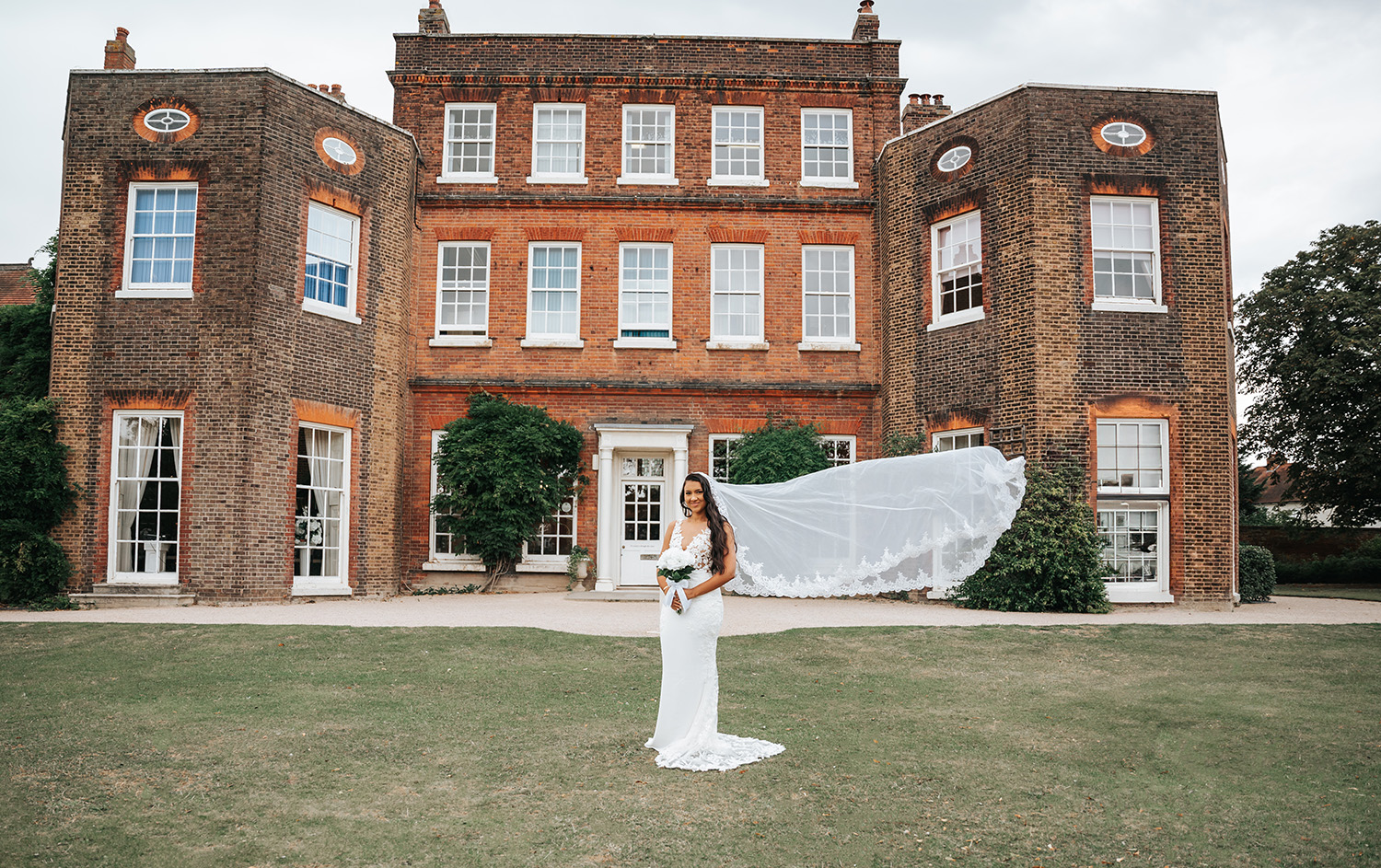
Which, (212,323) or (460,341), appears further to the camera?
(460,341)

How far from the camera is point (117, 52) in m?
17.3

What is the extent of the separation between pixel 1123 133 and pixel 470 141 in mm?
11916

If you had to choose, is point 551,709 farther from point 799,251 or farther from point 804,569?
point 799,251

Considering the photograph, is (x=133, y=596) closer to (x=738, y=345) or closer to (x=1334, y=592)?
(x=738, y=345)

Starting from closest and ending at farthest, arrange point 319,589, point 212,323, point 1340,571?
point 212,323 < point 319,589 < point 1340,571

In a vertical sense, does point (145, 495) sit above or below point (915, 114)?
below

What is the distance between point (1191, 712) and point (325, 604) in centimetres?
1207

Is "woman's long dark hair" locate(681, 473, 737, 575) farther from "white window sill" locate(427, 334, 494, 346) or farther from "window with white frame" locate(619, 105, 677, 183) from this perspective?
"window with white frame" locate(619, 105, 677, 183)

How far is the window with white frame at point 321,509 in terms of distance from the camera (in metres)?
15.8

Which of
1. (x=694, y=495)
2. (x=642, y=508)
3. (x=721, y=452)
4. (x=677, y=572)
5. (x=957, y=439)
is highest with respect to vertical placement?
(x=957, y=439)

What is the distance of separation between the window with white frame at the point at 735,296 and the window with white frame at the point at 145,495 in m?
9.49

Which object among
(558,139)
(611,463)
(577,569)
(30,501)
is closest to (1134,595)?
(611,463)

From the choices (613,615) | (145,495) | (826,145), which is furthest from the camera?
(826,145)

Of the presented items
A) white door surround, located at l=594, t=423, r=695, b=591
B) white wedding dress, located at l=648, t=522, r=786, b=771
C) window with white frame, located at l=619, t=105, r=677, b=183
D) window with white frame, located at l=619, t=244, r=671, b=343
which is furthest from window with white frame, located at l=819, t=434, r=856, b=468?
white wedding dress, located at l=648, t=522, r=786, b=771
